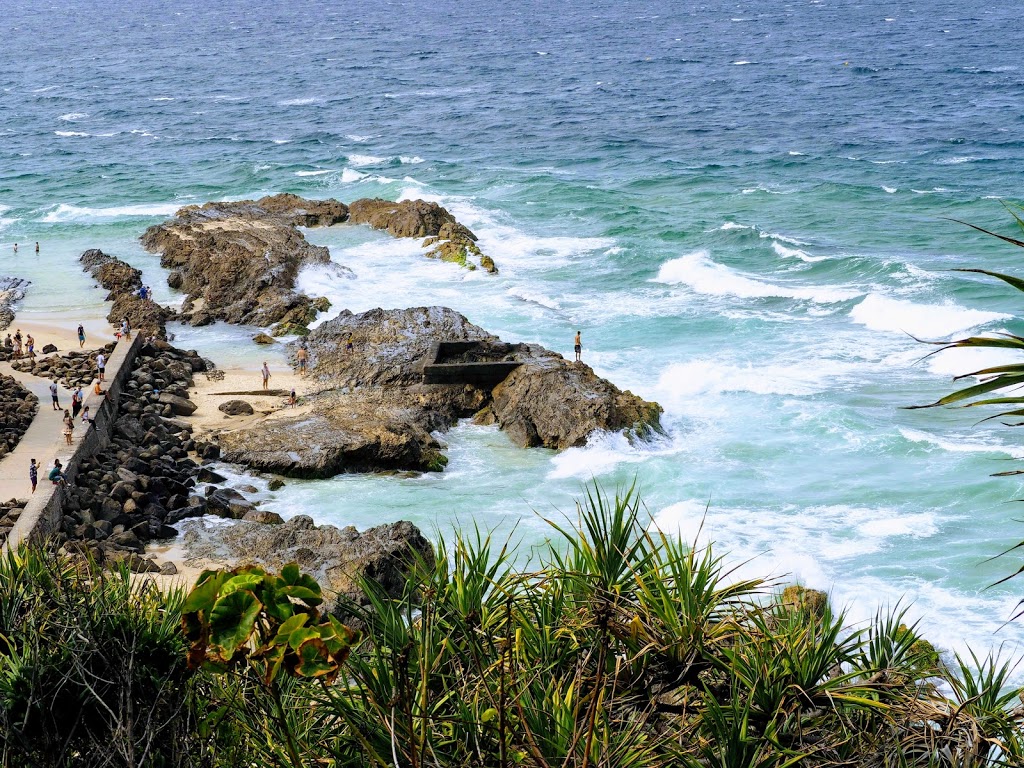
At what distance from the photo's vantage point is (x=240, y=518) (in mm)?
21750

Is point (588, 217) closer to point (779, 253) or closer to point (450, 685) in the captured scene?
point (779, 253)

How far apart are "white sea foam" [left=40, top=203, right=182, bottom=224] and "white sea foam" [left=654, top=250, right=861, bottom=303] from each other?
24.1 meters

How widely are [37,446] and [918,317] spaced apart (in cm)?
2573

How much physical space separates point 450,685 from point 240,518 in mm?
14224

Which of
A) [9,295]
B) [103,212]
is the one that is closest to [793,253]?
[9,295]

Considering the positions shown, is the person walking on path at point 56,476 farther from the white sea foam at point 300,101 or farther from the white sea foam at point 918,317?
the white sea foam at point 300,101

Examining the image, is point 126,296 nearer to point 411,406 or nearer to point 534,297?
point 534,297

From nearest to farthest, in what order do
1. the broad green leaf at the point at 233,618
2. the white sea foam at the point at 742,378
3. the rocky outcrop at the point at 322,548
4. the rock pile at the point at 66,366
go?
the broad green leaf at the point at 233,618
the rocky outcrop at the point at 322,548
the rock pile at the point at 66,366
the white sea foam at the point at 742,378

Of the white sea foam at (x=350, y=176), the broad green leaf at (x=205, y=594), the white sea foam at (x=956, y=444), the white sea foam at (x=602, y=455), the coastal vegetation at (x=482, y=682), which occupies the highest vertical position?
the broad green leaf at (x=205, y=594)

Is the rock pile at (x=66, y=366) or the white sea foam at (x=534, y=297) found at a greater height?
the white sea foam at (x=534, y=297)

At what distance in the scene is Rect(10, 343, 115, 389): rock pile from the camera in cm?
2803

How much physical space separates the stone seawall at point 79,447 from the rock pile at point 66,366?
0.59 meters

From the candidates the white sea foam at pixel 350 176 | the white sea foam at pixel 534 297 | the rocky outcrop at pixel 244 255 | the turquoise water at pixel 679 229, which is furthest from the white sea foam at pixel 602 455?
the white sea foam at pixel 350 176

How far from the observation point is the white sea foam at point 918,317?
34.3 m
